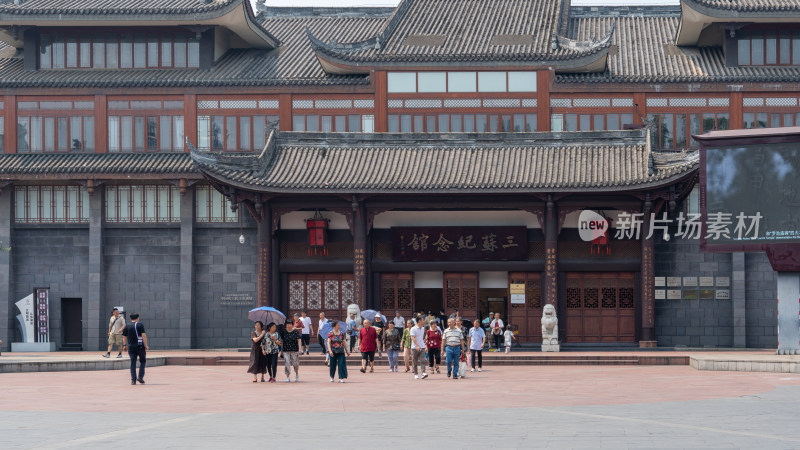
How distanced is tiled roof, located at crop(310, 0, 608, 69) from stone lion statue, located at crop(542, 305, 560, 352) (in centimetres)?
921

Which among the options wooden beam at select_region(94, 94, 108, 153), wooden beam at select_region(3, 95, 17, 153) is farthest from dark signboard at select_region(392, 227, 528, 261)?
wooden beam at select_region(3, 95, 17, 153)

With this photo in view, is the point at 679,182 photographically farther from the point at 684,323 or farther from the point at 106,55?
the point at 106,55

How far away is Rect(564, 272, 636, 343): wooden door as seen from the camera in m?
41.2

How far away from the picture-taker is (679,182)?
38531 millimetres

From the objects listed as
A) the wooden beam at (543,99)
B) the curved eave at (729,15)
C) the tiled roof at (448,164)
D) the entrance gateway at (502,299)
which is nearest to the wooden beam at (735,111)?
the curved eave at (729,15)

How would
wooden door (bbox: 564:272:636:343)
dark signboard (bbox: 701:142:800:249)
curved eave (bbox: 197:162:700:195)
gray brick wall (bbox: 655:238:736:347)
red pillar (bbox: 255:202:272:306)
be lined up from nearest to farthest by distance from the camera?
dark signboard (bbox: 701:142:800:249)
curved eave (bbox: 197:162:700:195)
red pillar (bbox: 255:202:272:306)
gray brick wall (bbox: 655:238:736:347)
wooden door (bbox: 564:272:636:343)

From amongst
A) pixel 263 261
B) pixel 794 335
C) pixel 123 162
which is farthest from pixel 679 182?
pixel 123 162

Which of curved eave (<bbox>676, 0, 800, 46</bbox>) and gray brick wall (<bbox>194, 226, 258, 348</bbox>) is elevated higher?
curved eave (<bbox>676, 0, 800, 46</bbox>)

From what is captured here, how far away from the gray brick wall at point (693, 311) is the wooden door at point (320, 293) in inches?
417

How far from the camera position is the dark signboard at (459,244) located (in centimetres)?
4141

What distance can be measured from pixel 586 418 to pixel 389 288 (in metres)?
23.5

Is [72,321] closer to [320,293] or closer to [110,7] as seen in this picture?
[320,293]

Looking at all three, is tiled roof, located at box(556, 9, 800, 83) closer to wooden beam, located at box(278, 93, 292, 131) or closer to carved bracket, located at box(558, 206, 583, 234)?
carved bracket, located at box(558, 206, 583, 234)

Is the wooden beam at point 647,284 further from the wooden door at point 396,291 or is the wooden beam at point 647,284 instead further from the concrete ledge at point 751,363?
the concrete ledge at point 751,363
